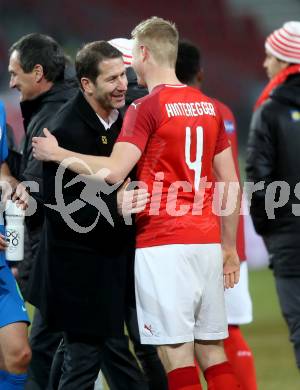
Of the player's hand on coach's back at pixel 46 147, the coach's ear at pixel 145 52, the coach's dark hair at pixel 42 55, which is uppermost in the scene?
the coach's ear at pixel 145 52

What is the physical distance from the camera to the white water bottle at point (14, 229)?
4.82 meters

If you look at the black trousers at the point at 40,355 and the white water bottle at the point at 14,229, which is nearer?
the white water bottle at the point at 14,229

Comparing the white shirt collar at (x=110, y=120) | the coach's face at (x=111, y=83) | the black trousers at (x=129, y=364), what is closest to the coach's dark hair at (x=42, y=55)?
the white shirt collar at (x=110, y=120)

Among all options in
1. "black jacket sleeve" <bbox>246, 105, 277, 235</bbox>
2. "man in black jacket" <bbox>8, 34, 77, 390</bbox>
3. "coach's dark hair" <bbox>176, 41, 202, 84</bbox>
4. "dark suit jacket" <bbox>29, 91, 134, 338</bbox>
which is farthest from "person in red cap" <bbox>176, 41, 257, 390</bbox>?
"dark suit jacket" <bbox>29, 91, 134, 338</bbox>

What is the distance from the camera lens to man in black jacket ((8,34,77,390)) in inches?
211

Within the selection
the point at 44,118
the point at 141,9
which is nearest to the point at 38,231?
the point at 44,118

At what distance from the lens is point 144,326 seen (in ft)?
14.6

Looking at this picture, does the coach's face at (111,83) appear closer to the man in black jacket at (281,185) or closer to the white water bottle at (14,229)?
the white water bottle at (14,229)

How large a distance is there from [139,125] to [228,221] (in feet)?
2.42

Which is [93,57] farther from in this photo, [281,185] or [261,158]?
[281,185]

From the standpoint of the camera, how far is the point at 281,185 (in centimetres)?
586

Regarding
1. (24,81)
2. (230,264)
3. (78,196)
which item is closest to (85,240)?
(78,196)

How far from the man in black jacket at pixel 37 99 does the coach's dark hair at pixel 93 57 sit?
2.32 ft

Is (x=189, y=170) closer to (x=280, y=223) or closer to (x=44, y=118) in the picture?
(x=44, y=118)
